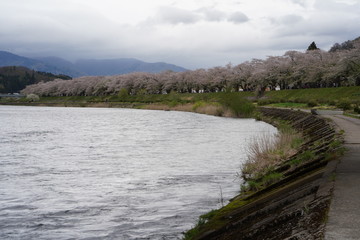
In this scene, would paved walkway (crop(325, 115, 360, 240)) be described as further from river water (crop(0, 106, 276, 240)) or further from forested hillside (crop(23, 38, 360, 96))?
Answer: forested hillside (crop(23, 38, 360, 96))

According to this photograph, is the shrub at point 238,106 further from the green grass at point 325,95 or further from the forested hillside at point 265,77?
the forested hillside at point 265,77

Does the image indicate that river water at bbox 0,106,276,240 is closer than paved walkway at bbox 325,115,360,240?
No

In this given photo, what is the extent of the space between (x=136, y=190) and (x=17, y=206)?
14.8 ft

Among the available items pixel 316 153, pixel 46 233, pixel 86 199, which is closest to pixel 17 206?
pixel 86 199

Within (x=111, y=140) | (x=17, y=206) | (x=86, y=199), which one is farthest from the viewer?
(x=111, y=140)

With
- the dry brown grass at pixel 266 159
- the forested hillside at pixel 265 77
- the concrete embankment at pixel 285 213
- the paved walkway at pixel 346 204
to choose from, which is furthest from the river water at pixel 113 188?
the forested hillside at pixel 265 77

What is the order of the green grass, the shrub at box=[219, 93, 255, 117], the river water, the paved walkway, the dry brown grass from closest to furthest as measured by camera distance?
the paved walkway
the river water
the dry brown grass
the shrub at box=[219, 93, 255, 117]
the green grass

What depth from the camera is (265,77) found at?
375 feet

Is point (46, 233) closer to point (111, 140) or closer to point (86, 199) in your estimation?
point (86, 199)

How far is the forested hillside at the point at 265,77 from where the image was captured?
8875cm

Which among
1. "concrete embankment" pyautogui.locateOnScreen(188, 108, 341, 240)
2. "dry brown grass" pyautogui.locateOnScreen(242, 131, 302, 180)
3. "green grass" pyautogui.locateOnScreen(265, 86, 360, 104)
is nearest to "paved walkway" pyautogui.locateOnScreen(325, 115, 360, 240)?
"concrete embankment" pyautogui.locateOnScreen(188, 108, 341, 240)

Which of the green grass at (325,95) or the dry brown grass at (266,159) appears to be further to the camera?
the green grass at (325,95)

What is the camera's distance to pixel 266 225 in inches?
332

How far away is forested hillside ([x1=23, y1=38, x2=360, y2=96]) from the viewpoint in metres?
88.8
